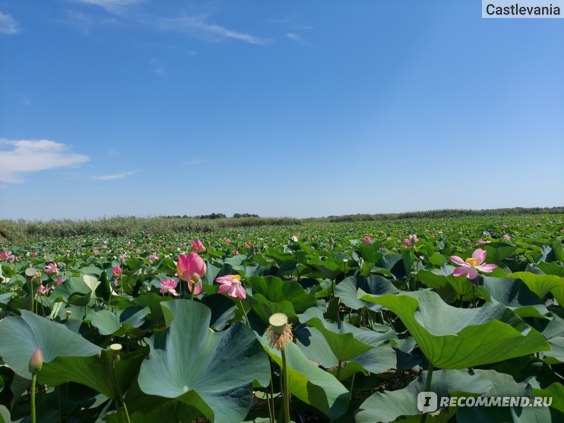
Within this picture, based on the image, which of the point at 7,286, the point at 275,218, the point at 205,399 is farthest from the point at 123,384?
the point at 275,218

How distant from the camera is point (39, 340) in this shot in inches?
33.0

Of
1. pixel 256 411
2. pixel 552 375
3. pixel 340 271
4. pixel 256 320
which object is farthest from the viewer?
pixel 340 271

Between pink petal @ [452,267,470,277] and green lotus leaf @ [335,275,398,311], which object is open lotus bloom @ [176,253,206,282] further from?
pink petal @ [452,267,470,277]

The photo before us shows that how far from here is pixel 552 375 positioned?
0.94m

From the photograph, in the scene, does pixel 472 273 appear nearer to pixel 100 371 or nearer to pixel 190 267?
pixel 190 267

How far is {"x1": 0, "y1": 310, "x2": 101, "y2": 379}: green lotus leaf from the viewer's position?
0.80m

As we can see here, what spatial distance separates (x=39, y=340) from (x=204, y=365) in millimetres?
350

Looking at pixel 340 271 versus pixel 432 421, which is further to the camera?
pixel 340 271

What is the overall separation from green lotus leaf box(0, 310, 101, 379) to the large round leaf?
16 centimetres

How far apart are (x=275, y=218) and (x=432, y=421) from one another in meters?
30.8

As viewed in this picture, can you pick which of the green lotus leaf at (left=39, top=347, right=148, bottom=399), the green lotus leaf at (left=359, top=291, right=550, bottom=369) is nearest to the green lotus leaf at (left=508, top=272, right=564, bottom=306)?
the green lotus leaf at (left=359, top=291, right=550, bottom=369)

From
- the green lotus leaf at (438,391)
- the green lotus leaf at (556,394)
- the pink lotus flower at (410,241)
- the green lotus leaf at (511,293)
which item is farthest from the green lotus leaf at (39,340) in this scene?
the pink lotus flower at (410,241)

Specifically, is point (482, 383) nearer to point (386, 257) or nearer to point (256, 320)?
point (256, 320)

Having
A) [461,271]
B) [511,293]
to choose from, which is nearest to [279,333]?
[461,271]
